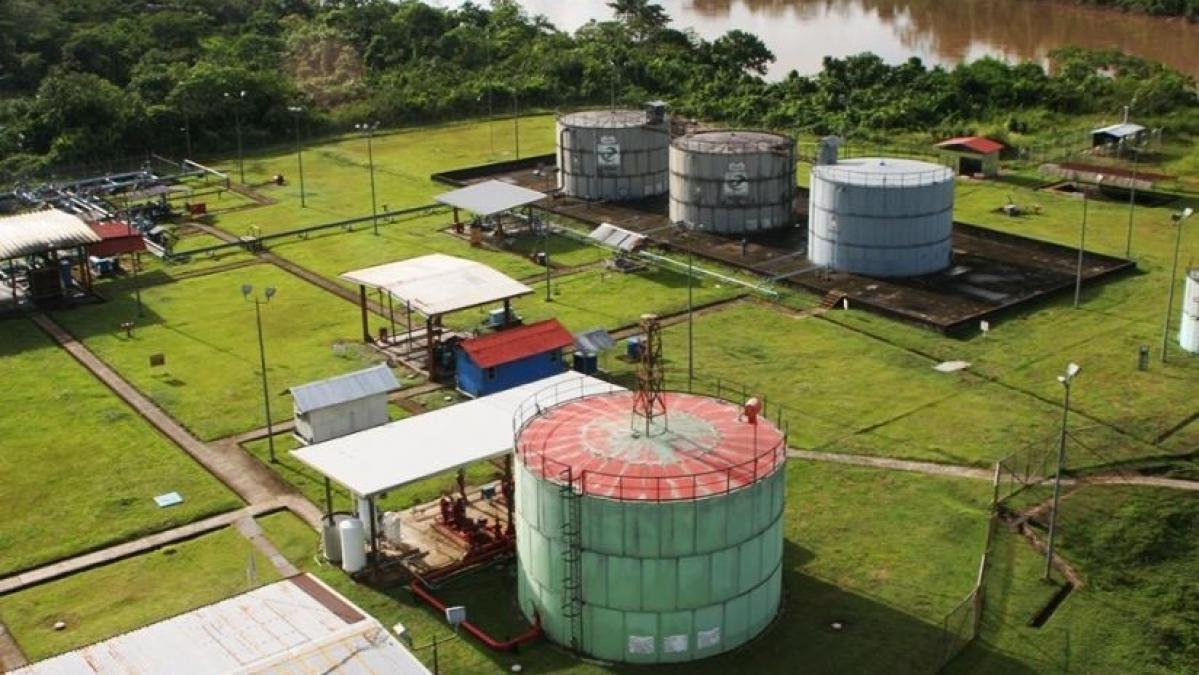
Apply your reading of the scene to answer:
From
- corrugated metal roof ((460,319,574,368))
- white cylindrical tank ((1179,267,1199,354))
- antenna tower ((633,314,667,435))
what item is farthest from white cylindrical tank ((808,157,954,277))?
antenna tower ((633,314,667,435))

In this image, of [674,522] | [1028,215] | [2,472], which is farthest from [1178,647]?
[1028,215]

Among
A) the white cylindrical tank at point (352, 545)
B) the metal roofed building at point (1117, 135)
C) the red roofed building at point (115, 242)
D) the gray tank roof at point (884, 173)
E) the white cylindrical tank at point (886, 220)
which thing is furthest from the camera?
the metal roofed building at point (1117, 135)

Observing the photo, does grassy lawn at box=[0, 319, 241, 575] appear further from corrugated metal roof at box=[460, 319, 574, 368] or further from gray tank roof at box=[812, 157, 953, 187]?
gray tank roof at box=[812, 157, 953, 187]

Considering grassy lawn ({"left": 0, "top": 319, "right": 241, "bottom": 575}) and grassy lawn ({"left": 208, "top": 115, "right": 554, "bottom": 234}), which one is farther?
grassy lawn ({"left": 208, "top": 115, "right": 554, "bottom": 234})

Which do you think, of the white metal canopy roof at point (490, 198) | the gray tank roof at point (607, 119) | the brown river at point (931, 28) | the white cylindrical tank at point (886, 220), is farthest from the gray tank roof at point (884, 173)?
the brown river at point (931, 28)

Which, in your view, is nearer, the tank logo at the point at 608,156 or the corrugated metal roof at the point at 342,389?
the corrugated metal roof at the point at 342,389

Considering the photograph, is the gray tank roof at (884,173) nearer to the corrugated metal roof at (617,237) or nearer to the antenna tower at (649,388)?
the corrugated metal roof at (617,237)

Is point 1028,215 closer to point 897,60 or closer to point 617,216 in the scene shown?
point 617,216
